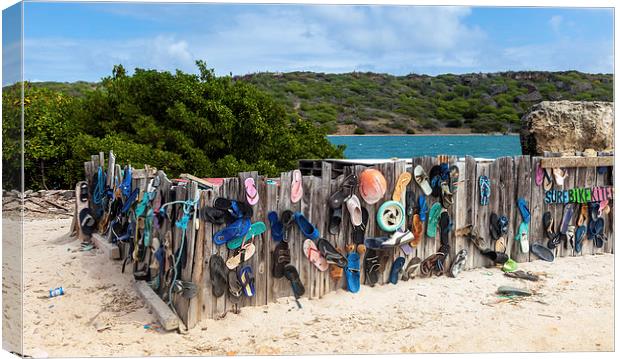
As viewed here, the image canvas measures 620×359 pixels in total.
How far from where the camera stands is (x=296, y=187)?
5691 millimetres

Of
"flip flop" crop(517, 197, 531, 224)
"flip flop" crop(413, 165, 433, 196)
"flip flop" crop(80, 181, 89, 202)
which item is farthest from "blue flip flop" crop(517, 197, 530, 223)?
"flip flop" crop(80, 181, 89, 202)

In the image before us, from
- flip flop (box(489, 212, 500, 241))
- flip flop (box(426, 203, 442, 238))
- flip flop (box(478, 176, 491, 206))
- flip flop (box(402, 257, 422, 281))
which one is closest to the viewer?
flip flop (box(402, 257, 422, 281))

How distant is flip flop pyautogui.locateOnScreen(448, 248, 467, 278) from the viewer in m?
6.47

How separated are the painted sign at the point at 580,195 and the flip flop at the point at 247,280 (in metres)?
3.46

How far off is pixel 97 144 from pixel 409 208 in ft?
27.2

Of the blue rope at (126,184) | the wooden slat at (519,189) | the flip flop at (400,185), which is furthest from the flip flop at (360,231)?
the blue rope at (126,184)

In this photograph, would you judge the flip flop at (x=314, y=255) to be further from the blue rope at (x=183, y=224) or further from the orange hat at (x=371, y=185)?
the blue rope at (x=183, y=224)

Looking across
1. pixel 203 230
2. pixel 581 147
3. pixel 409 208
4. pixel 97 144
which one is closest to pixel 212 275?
pixel 203 230

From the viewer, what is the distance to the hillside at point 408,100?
48.9 m

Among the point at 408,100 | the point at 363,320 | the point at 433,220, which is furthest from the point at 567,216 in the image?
the point at 408,100

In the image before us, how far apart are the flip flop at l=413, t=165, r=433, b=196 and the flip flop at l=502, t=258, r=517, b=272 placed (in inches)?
46.4

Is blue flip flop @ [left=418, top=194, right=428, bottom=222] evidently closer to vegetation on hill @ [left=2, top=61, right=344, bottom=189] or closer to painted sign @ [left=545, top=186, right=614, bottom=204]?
painted sign @ [left=545, top=186, right=614, bottom=204]

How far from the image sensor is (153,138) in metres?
13.6

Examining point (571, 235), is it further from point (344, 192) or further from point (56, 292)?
point (56, 292)
